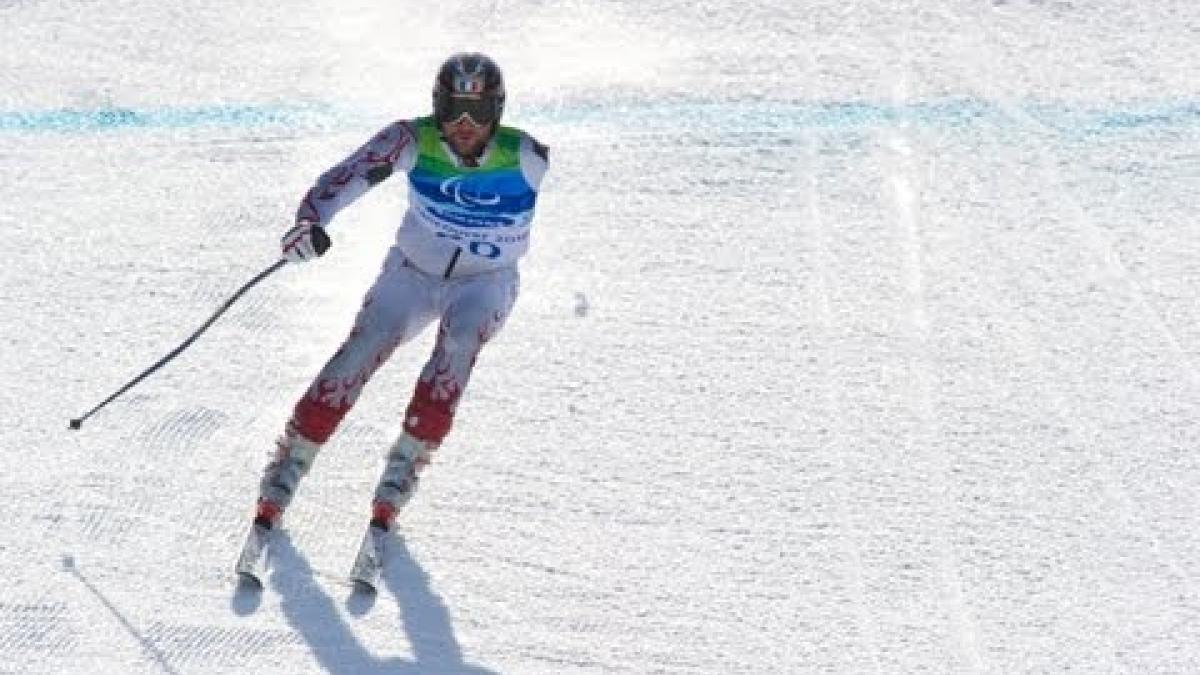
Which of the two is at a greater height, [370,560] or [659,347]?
[370,560]

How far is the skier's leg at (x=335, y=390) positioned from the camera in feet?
21.9

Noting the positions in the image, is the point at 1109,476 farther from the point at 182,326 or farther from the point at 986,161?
the point at 182,326

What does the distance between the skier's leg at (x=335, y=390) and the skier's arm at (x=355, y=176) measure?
0.32 meters

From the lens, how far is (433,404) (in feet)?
21.9

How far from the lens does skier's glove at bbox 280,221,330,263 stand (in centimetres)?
666

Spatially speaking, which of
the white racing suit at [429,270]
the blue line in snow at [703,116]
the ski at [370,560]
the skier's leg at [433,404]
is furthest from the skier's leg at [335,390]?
the blue line in snow at [703,116]

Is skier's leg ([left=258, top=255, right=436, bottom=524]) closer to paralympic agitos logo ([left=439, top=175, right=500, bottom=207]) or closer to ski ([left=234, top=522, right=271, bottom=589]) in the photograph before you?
ski ([left=234, top=522, right=271, bottom=589])

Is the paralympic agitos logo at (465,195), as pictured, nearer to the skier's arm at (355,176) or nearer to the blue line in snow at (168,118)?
the skier's arm at (355,176)

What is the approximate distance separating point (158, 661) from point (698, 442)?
1.95 meters

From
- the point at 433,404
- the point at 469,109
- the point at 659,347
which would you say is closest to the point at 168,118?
the point at 659,347

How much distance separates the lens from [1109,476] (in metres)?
7.21

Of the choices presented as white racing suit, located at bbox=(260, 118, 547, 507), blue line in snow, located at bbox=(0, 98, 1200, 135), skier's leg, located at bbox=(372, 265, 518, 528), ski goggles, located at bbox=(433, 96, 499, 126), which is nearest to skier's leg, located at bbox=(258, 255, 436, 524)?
white racing suit, located at bbox=(260, 118, 547, 507)

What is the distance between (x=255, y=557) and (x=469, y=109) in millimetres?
1442

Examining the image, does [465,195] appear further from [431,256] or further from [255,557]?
[255,557]
